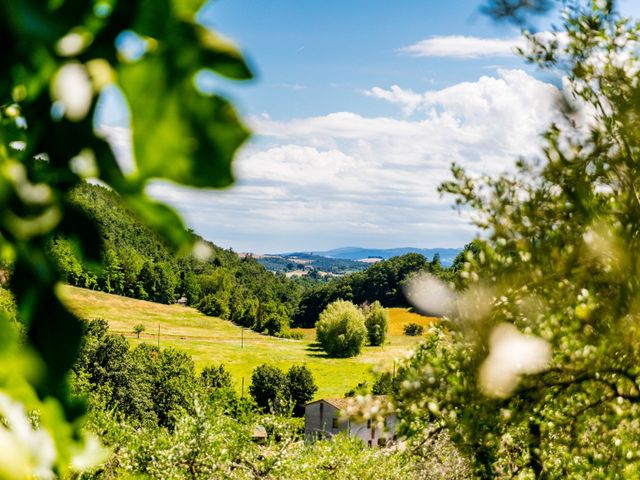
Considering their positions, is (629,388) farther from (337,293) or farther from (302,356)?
(337,293)

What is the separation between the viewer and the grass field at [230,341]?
75.6m

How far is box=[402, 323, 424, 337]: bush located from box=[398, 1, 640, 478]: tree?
84.6m

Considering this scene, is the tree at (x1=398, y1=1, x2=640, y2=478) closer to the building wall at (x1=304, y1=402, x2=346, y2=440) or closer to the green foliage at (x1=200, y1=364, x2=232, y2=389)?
the building wall at (x1=304, y1=402, x2=346, y2=440)

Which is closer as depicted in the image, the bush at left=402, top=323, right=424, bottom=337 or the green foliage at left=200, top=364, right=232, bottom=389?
the green foliage at left=200, top=364, right=232, bottom=389

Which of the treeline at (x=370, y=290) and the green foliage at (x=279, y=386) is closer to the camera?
the green foliage at (x=279, y=386)

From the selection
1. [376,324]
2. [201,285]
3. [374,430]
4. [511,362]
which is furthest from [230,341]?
[511,362]

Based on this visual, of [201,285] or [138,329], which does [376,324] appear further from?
[201,285]

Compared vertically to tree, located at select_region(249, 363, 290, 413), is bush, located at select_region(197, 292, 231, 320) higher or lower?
higher

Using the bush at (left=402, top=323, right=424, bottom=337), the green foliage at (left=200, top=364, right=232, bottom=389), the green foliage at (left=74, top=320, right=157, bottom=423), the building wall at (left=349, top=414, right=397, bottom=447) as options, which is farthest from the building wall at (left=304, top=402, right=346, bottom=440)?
the bush at (left=402, top=323, right=424, bottom=337)

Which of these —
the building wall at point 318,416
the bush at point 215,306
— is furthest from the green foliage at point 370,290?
the building wall at point 318,416

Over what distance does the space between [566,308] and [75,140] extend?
5.98 meters

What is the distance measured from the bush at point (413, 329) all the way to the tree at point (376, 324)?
12.0 feet

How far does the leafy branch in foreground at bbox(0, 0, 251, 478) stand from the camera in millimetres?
468

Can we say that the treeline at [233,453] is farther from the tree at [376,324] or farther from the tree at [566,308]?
the tree at [376,324]
